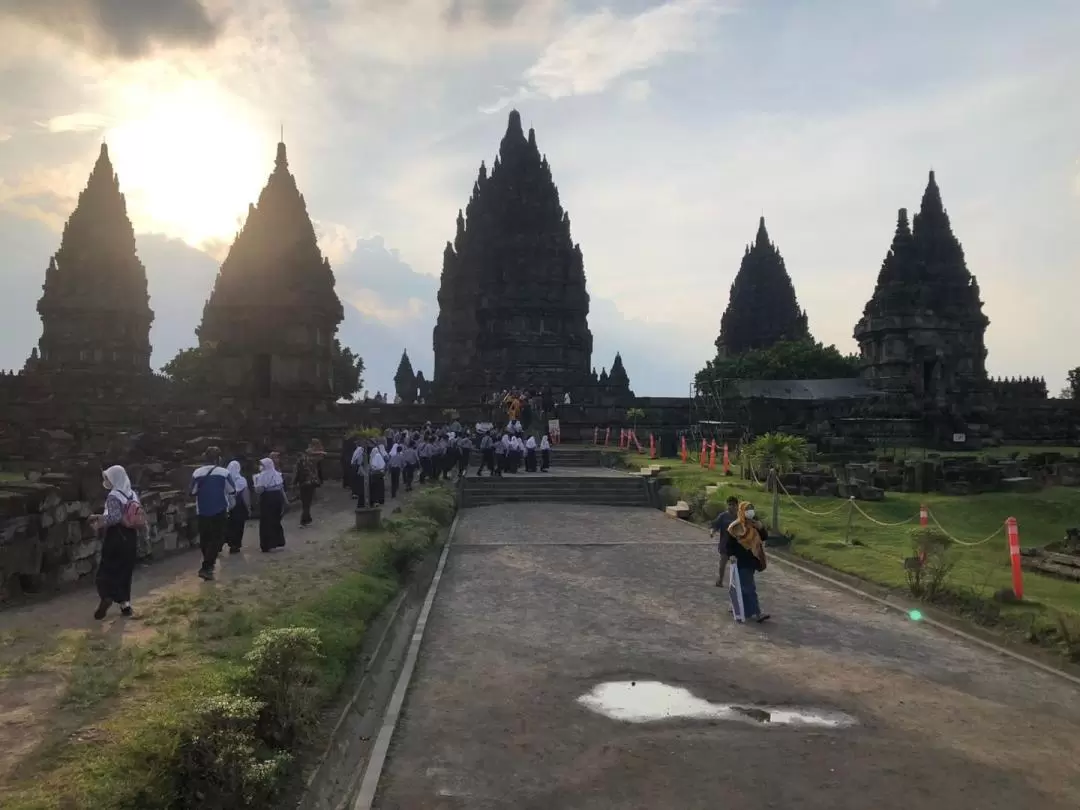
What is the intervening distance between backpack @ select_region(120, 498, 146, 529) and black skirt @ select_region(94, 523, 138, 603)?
0.31 ft

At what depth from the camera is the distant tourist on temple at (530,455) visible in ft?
94.8

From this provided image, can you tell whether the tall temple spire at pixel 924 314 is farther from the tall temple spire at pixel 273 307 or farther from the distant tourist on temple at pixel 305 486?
the distant tourist on temple at pixel 305 486

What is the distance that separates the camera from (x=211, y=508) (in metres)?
11.8

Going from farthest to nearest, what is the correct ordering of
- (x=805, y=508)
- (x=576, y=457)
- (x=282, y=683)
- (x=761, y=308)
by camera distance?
1. (x=761, y=308)
2. (x=576, y=457)
3. (x=805, y=508)
4. (x=282, y=683)

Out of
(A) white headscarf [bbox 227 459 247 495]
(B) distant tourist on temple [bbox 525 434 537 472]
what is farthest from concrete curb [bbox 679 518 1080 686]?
(B) distant tourist on temple [bbox 525 434 537 472]

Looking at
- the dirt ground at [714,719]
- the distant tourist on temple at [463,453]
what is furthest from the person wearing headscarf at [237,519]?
the distant tourist on temple at [463,453]

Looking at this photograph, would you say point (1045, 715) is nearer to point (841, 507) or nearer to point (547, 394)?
point (841, 507)

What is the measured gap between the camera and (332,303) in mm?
32406

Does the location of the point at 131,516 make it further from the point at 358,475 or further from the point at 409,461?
the point at 409,461

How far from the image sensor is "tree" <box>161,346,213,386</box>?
59250mm

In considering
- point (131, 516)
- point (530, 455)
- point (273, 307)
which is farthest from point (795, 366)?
point (131, 516)

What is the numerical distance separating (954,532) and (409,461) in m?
14.2

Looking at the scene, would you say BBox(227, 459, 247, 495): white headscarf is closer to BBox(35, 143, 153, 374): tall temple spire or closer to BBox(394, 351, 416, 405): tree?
BBox(35, 143, 153, 374): tall temple spire

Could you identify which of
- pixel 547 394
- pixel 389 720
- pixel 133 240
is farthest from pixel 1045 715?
pixel 133 240
